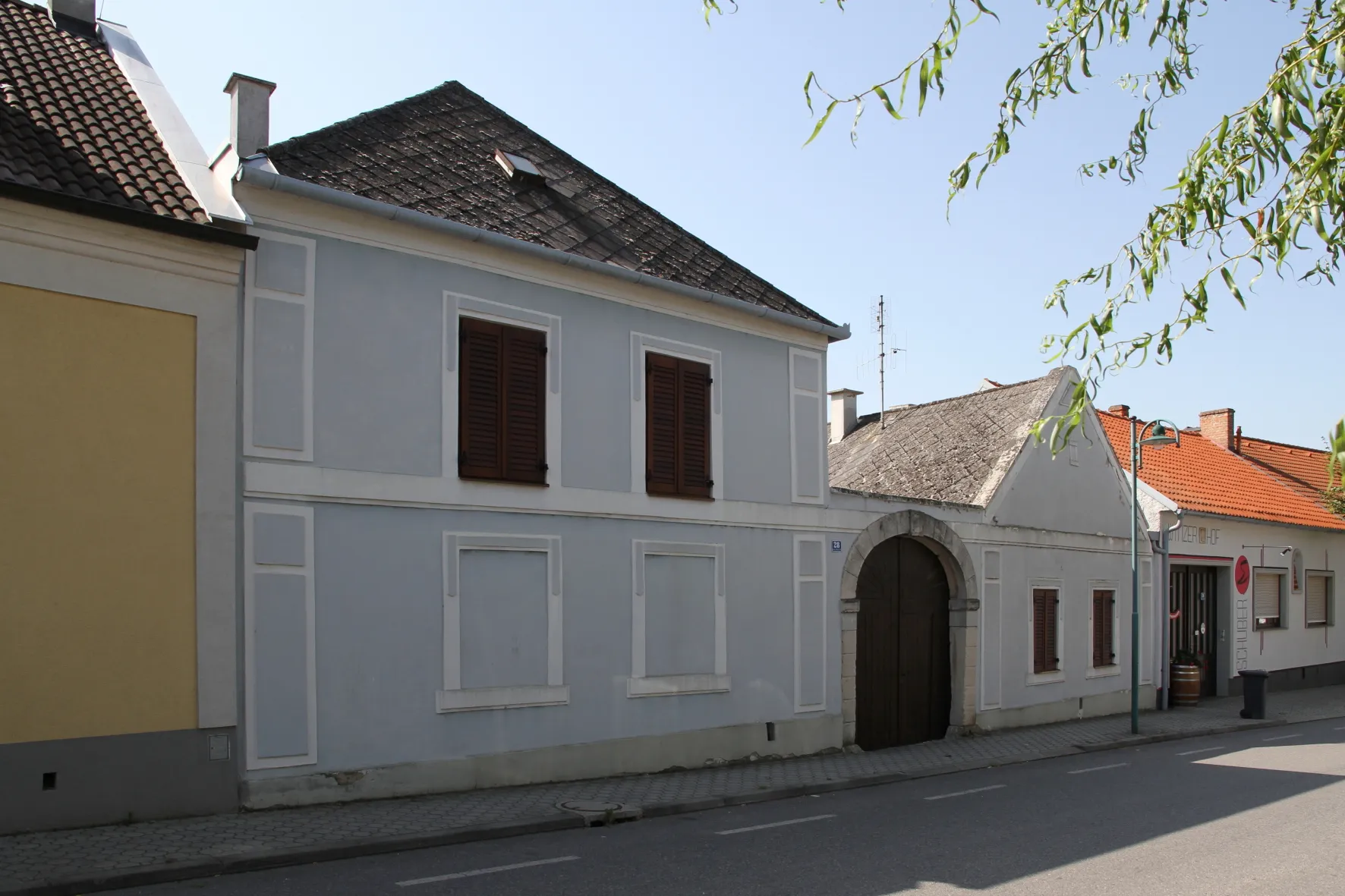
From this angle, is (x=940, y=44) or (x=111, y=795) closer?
(x=940, y=44)

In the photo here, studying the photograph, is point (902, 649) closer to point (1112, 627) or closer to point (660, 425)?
point (660, 425)

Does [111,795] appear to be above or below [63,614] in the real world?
below

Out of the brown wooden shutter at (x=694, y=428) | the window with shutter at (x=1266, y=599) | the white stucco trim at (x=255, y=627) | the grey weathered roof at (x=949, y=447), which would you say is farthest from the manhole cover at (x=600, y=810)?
the window with shutter at (x=1266, y=599)

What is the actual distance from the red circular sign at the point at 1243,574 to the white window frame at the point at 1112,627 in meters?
5.18

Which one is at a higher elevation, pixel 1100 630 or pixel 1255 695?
pixel 1100 630

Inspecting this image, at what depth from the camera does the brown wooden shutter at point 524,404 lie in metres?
11.7

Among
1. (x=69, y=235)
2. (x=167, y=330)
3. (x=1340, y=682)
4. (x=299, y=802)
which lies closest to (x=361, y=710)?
(x=299, y=802)

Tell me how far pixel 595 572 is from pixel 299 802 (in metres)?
4.00

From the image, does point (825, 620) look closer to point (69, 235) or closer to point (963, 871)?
point (963, 871)

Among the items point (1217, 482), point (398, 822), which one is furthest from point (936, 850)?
point (1217, 482)

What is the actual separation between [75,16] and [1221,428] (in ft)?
91.7

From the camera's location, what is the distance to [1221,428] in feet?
98.1

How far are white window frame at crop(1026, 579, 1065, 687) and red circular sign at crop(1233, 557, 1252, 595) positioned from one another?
24.2 ft

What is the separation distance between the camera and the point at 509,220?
12125mm
